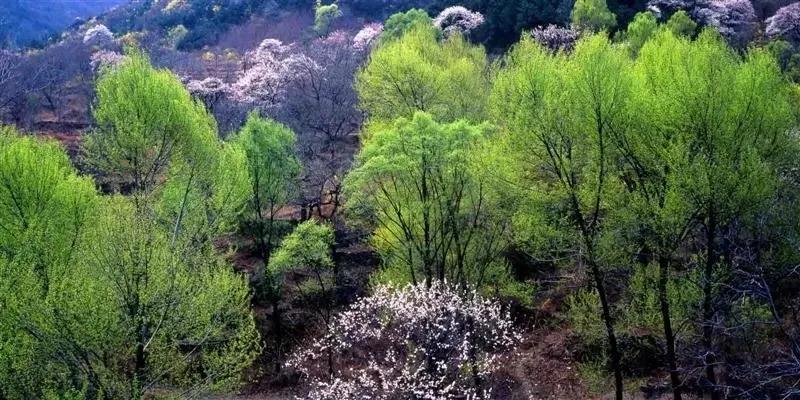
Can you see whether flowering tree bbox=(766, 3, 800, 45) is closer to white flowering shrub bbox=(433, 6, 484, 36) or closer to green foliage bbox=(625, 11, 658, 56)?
green foliage bbox=(625, 11, 658, 56)

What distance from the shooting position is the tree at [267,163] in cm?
2359

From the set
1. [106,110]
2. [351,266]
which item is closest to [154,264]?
[106,110]

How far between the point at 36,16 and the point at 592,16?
109 metres

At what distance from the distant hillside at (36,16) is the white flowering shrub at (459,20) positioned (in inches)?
2714

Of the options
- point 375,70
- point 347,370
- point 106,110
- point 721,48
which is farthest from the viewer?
point 347,370

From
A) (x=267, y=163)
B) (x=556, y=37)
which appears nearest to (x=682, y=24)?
(x=556, y=37)

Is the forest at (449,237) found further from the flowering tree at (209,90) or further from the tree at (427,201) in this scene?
the flowering tree at (209,90)

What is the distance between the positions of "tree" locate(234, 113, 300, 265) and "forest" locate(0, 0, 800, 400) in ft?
0.30

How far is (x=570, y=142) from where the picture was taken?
1474cm

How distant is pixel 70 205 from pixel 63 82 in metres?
45.3

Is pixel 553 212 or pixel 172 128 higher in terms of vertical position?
pixel 172 128

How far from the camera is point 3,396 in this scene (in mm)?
13953

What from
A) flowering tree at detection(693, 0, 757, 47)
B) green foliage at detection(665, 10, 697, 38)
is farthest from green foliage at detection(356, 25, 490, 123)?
flowering tree at detection(693, 0, 757, 47)

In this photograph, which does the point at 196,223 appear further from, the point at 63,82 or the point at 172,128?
the point at 63,82
